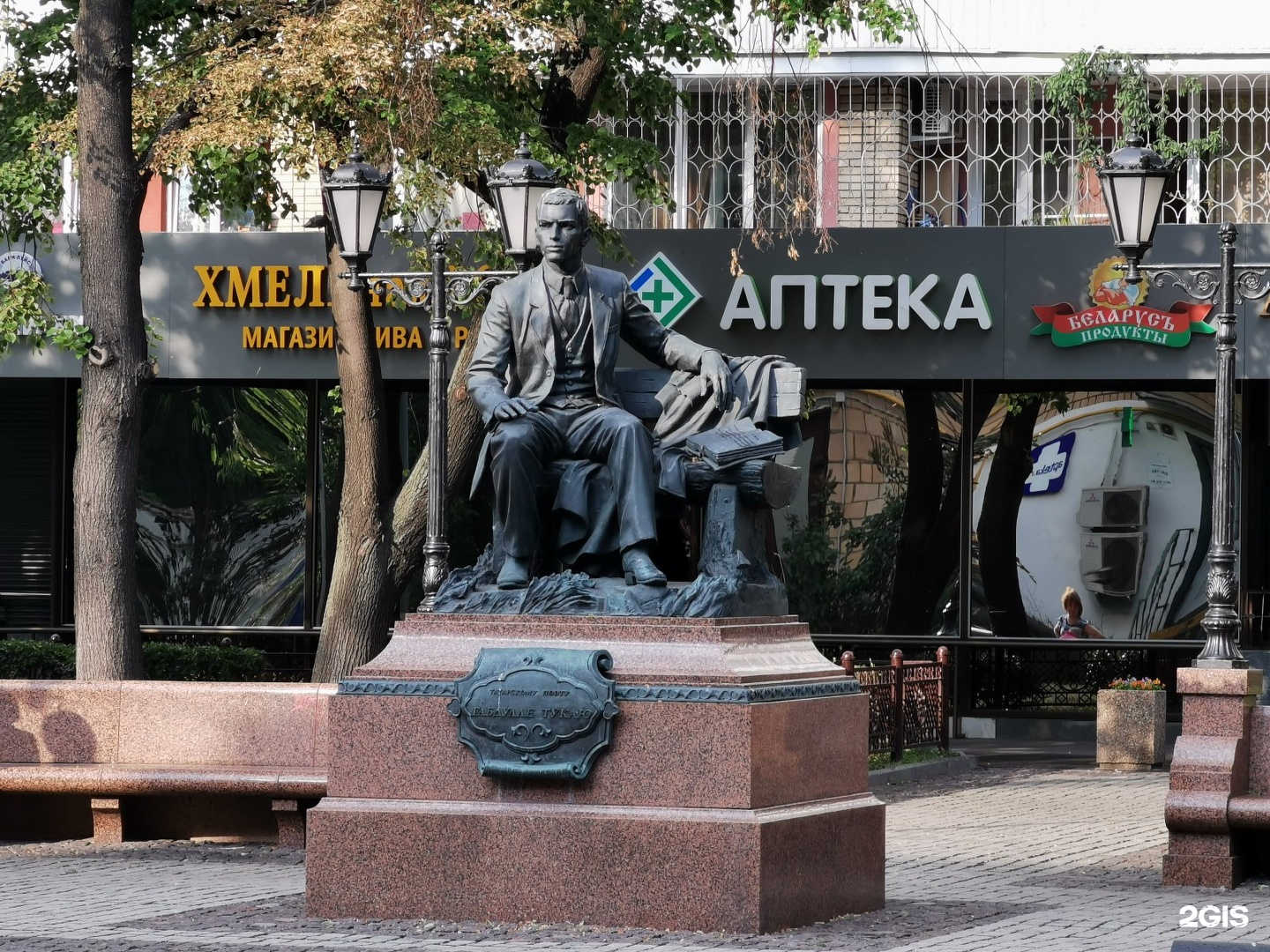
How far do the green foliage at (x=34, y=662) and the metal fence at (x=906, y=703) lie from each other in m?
6.87

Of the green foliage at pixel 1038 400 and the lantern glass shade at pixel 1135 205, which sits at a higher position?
the lantern glass shade at pixel 1135 205

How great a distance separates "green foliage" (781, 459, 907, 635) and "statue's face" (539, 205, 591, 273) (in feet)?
42.6

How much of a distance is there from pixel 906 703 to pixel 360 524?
540cm

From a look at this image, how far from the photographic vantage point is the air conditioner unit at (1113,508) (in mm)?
22688

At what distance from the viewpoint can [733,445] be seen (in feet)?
32.8

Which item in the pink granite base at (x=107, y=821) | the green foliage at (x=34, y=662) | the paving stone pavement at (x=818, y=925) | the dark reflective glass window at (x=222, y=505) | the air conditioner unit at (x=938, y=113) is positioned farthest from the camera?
the dark reflective glass window at (x=222, y=505)

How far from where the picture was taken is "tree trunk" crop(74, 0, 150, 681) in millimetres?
15234

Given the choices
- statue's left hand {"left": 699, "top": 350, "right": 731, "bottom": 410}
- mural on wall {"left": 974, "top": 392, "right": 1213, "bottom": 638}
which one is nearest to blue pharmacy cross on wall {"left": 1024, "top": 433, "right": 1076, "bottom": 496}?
mural on wall {"left": 974, "top": 392, "right": 1213, "bottom": 638}

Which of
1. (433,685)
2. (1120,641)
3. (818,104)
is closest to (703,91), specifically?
(818,104)

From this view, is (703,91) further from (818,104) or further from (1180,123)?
(1180,123)

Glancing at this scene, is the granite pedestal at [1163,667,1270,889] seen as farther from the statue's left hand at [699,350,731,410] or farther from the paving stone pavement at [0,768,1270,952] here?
the statue's left hand at [699,350,731,410]

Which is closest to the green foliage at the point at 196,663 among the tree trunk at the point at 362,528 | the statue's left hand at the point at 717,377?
the tree trunk at the point at 362,528

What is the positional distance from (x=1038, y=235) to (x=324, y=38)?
8635 mm

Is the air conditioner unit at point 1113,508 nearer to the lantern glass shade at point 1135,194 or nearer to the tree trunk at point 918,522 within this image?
the tree trunk at point 918,522
